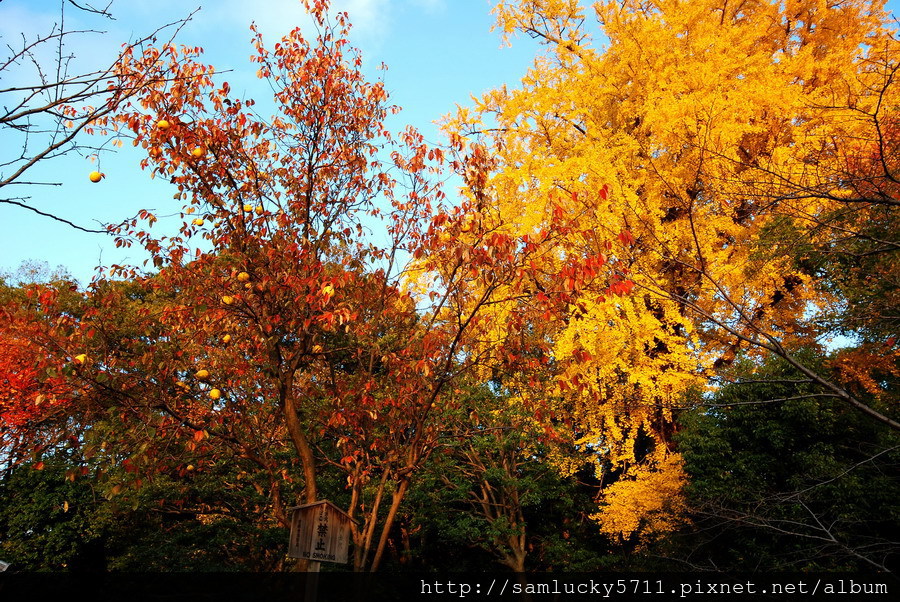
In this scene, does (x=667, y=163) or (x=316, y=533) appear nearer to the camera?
(x=316, y=533)

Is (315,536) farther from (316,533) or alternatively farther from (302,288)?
(302,288)

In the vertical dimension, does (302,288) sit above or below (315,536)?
above

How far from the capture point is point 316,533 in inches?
174

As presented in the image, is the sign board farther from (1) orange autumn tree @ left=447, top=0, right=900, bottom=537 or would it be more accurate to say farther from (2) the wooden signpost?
(1) orange autumn tree @ left=447, top=0, right=900, bottom=537

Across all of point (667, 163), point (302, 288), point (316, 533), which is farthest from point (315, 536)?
point (667, 163)

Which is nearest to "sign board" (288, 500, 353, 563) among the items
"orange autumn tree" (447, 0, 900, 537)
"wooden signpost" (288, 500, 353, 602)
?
"wooden signpost" (288, 500, 353, 602)

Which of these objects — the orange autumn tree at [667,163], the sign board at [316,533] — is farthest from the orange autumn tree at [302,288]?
the orange autumn tree at [667,163]

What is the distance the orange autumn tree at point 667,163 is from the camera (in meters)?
8.01

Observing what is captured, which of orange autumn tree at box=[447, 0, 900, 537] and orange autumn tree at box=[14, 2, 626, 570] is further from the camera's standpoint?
orange autumn tree at box=[447, 0, 900, 537]

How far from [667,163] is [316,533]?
8412mm

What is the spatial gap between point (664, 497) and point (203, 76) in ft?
27.1

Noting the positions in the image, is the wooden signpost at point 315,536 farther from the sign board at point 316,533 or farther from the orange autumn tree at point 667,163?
the orange autumn tree at point 667,163

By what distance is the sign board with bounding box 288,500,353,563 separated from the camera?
172 inches

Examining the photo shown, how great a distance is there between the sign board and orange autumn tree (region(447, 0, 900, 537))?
3712 mm
